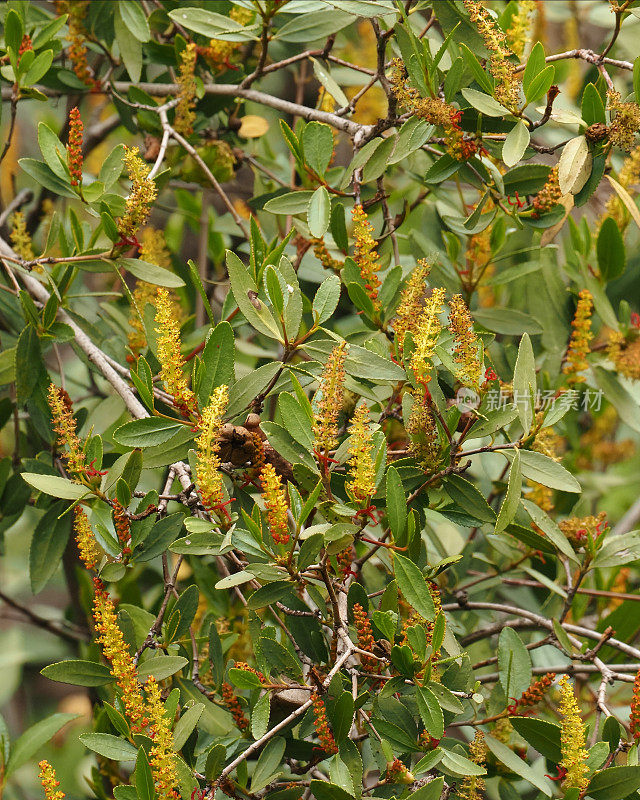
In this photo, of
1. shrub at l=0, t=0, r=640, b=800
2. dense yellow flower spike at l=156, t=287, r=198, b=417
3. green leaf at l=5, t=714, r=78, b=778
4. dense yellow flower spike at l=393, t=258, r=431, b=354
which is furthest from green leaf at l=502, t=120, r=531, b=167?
green leaf at l=5, t=714, r=78, b=778

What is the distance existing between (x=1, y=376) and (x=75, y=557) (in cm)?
57

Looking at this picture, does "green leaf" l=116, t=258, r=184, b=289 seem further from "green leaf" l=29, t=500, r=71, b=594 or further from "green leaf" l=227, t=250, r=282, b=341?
"green leaf" l=29, t=500, r=71, b=594

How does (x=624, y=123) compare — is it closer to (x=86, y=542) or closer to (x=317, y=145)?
(x=317, y=145)

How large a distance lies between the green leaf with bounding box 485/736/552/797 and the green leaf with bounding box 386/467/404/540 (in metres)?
0.28

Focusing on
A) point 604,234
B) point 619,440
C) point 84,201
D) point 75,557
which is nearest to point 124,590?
point 75,557

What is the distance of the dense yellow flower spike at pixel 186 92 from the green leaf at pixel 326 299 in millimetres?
477

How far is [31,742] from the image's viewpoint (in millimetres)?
1163

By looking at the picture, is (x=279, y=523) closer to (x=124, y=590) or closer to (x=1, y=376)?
(x=1, y=376)

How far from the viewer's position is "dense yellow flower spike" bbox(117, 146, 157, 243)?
0.95 meters

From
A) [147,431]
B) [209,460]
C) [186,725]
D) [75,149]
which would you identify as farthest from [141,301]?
[186,725]

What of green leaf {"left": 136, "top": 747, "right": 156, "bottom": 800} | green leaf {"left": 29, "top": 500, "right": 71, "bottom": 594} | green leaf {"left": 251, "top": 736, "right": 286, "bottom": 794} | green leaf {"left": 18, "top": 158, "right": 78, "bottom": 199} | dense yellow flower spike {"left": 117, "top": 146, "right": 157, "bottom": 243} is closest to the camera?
green leaf {"left": 136, "top": 747, "right": 156, "bottom": 800}

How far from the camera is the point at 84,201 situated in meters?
1.04

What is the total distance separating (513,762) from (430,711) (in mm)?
202

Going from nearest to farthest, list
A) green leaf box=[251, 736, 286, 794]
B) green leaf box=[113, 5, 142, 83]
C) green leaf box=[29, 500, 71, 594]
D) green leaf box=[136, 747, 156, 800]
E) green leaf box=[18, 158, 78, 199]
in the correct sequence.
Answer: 1. green leaf box=[136, 747, 156, 800]
2. green leaf box=[251, 736, 286, 794]
3. green leaf box=[18, 158, 78, 199]
4. green leaf box=[29, 500, 71, 594]
5. green leaf box=[113, 5, 142, 83]
